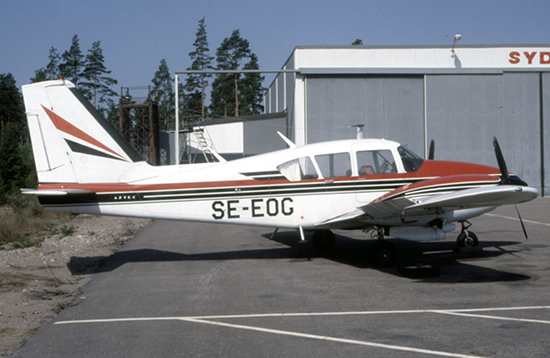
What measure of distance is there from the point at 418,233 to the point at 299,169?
267 centimetres

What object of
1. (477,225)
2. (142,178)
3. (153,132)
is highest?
(153,132)

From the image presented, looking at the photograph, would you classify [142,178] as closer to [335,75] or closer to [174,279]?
[174,279]

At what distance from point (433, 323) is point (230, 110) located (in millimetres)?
78111

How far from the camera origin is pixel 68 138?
10023mm

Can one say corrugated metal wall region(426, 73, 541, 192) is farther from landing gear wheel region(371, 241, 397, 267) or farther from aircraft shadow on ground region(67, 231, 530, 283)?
landing gear wheel region(371, 241, 397, 267)

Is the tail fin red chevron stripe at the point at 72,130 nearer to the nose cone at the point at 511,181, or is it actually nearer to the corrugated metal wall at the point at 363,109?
the nose cone at the point at 511,181

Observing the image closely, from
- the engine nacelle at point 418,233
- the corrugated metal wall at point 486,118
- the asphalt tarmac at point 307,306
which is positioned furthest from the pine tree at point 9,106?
the engine nacelle at point 418,233

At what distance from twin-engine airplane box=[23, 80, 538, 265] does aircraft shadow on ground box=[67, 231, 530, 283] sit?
0.77 m

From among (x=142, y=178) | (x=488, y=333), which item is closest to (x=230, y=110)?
(x=142, y=178)

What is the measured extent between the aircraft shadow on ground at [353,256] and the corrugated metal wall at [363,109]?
17058mm

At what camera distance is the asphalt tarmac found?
5480 millimetres

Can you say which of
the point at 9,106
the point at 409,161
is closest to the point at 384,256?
the point at 409,161

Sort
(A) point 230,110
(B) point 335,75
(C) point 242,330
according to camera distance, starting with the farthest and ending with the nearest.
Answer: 1. (A) point 230,110
2. (B) point 335,75
3. (C) point 242,330

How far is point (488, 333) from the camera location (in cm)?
574
